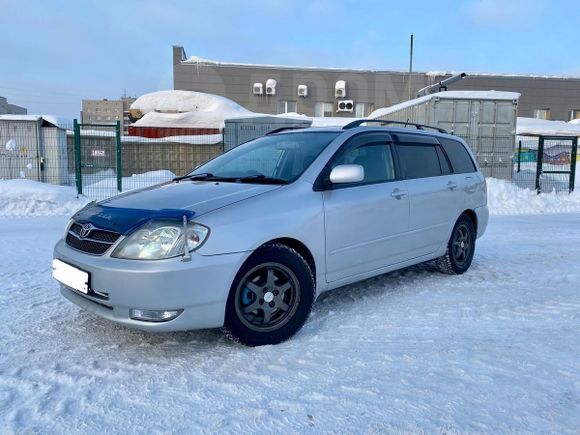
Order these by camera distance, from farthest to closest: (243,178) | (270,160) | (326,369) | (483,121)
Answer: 1. (483,121)
2. (270,160)
3. (243,178)
4. (326,369)

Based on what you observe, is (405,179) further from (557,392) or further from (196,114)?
(196,114)

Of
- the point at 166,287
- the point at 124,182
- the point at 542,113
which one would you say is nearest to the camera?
the point at 166,287

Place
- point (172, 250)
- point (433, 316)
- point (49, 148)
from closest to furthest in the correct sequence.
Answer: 1. point (172, 250)
2. point (433, 316)
3. point (49, 148)

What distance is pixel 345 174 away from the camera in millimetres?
3529

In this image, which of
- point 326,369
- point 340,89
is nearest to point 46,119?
point 326,369

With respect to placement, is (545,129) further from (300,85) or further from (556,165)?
(300,85)

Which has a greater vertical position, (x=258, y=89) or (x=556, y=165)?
(x=258, y=89)

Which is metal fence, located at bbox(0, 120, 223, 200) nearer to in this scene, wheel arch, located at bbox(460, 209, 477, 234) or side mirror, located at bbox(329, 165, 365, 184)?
wheel arch, located at bbox(460, 209, 477, 234)

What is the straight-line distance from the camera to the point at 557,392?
263cm

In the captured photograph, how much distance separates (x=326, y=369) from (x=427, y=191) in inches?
93.1

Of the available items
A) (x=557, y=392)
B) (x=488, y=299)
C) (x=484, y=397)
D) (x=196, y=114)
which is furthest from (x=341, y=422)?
(x=196, y=114)

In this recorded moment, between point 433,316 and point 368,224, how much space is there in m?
0.93

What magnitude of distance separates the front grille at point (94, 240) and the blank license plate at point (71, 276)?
15cm

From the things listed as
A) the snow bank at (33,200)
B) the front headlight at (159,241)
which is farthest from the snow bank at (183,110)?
the front headlight at (159,241)
